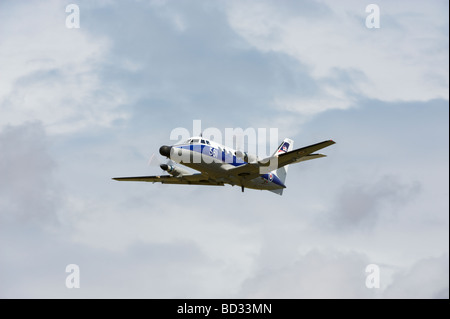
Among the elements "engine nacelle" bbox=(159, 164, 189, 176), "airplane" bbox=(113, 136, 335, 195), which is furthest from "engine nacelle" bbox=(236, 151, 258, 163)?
"engine nacelle" bbox=(159, 164, 189, 176)

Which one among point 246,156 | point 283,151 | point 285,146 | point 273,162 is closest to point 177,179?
point 246,156

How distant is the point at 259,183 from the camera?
199 feet

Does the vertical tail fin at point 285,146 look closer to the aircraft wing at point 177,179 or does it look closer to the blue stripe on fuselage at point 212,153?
the aircraft wing at point 177,179

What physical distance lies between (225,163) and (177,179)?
8.21 m

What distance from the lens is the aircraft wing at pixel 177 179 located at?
61.1 m

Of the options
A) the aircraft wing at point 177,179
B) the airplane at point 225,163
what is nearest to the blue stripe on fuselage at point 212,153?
the airplane at point 225,163

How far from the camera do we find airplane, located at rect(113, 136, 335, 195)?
53500 mm

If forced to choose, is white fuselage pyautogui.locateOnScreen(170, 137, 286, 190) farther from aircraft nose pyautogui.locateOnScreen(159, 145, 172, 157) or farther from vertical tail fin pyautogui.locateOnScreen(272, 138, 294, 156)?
vertical tail fin pyautogui.locateOnScreen(272, 138, 294, 156)

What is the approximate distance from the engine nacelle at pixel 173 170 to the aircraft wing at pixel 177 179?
461 mm

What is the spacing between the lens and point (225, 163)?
5612 centimetres

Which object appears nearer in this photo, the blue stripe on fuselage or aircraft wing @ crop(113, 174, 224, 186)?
the blue stripe on fuselage
